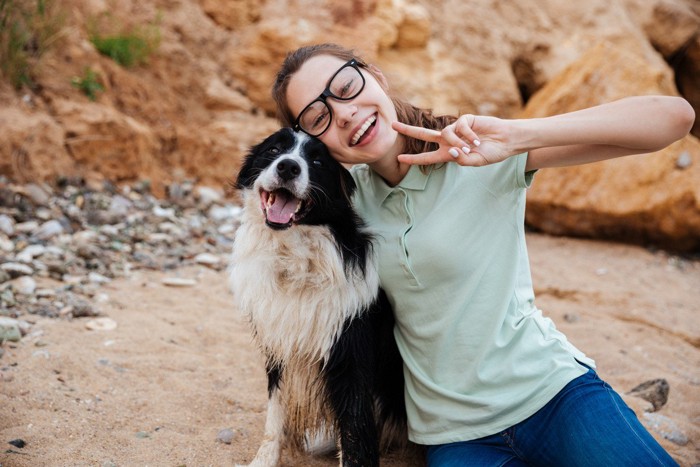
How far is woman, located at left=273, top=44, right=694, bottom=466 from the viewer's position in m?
1.74

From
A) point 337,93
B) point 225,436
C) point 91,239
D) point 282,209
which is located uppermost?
point 337,93

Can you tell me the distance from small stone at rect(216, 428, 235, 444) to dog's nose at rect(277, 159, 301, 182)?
108cm

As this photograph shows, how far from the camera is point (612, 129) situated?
1.63 metres

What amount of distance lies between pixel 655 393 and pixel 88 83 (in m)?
4.71

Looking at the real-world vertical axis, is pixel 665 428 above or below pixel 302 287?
below

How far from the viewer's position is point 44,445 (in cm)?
205

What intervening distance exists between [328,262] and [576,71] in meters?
4.47

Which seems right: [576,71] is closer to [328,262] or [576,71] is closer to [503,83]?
[503,83]

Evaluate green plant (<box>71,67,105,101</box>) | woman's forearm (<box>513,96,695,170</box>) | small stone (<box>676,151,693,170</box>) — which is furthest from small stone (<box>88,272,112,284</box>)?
small stone (<box>676,151,693,170</box>)

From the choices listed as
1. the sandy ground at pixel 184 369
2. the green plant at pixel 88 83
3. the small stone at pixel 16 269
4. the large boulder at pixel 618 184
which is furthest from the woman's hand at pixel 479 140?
the green plant at pixel 88 83

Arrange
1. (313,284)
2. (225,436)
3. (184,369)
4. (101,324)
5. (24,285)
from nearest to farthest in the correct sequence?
(313,284) → (225,436) → (184,369) → (101,324) → (24,285)

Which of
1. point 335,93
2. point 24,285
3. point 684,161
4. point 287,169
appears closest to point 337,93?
point 335,93

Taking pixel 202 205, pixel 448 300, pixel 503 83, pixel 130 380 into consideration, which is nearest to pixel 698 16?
pixel 503 83

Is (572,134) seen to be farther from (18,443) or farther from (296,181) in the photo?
(18,443)
